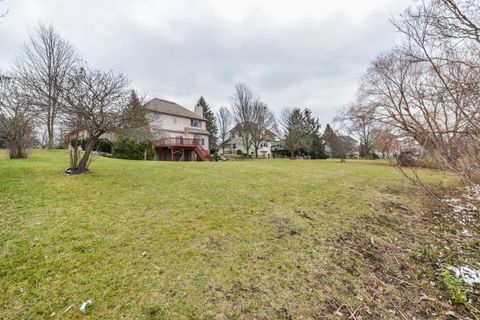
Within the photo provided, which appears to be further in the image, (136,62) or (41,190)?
(136,62)

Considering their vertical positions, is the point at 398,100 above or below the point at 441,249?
above

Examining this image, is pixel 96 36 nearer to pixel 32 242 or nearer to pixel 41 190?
pixel 41 190

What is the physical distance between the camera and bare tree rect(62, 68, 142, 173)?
7098 mm

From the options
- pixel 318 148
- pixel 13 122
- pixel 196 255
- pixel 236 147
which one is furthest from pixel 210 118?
pixel 196 255

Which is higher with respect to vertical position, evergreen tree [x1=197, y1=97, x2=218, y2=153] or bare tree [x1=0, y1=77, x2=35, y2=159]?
evergreen tree [x1=197, y1=97, x2=218, y2=153]

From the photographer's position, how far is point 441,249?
432 cm

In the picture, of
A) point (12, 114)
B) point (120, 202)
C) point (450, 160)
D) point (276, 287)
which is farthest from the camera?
point (12, 114)

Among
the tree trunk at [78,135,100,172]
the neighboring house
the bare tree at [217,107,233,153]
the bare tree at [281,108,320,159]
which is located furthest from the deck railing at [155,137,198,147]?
the bare tree at [217,107,233,153]

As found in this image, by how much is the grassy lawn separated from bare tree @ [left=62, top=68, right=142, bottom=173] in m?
2.34

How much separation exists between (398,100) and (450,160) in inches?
719

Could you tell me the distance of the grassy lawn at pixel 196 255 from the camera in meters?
2.43

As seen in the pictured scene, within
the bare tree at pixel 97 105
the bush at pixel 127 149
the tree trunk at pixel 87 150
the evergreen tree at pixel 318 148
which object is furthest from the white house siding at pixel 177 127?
the evergreen tree at pixel 318 148

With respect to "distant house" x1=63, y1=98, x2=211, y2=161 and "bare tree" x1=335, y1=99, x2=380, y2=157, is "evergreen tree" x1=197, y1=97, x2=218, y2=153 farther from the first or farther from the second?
"bare tree" x1=335, y1=99, x2=380, y2=157

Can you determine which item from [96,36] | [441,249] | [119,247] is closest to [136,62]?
[96,36]
